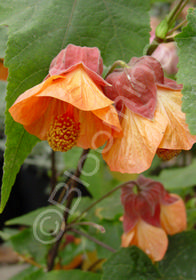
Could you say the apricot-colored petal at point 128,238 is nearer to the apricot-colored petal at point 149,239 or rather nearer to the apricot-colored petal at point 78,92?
the apricot-colored petal at point 149,239

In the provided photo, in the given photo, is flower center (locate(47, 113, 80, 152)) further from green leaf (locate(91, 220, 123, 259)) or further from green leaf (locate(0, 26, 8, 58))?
green leaf (locate(91, 220, 123, 259))

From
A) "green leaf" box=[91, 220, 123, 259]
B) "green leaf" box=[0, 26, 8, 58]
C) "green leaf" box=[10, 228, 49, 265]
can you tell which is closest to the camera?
"green leaf" box=[0, 26, 8, 58]

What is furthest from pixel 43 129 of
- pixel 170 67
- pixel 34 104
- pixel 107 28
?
pixel 170 67

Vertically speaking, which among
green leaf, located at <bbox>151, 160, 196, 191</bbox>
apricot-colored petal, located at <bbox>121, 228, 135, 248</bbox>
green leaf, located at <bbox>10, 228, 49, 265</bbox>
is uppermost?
apricot-colored petal, located at <bbox>121, 228, 135, 248</bbox>

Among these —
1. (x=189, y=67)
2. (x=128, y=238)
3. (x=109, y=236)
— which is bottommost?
(x=109, y=236)

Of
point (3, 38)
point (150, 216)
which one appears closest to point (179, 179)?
point (150, 216)

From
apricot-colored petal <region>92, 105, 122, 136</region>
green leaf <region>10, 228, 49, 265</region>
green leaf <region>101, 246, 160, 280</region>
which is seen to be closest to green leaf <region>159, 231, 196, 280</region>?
green leaf <region>101, 246, 160, 280</region>

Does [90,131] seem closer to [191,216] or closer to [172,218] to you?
[172,218]

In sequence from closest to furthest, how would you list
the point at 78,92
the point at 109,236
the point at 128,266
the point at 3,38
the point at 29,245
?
1. the point at 78,92
2. the point at 3,38
3. the point at 128,266
4. the point at 109,236
5. the point at 29,245
